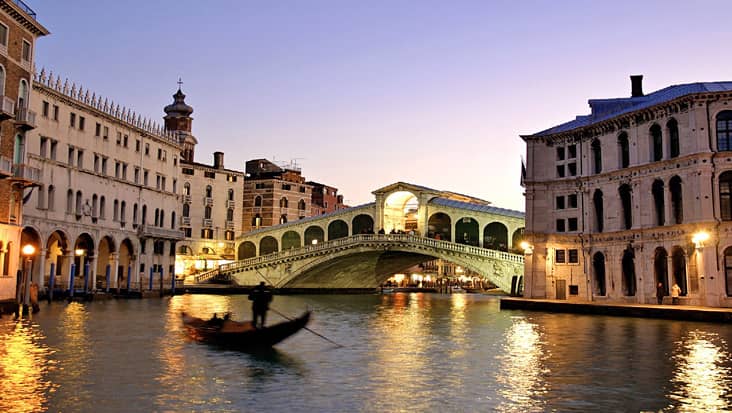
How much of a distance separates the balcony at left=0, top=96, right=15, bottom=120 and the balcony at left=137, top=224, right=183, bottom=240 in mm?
23268

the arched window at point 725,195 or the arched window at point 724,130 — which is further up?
the arched window at point 724,130

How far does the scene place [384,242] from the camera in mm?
50125

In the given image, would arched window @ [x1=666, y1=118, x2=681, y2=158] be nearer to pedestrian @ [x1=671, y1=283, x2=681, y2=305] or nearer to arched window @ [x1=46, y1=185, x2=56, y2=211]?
pedestrian @ [x1=671, y1=283, x2=681, y2=305]

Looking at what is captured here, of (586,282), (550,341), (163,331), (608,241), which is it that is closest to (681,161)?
(608,241)

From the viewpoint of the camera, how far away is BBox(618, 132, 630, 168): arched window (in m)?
33.6

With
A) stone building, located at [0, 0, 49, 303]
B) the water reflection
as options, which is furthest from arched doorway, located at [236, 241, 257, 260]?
the water reflection

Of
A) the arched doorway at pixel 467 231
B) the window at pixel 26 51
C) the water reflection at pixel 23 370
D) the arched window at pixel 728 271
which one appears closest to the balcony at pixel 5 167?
the window at pixel 26 51

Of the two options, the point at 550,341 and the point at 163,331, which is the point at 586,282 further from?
the point at 163,331

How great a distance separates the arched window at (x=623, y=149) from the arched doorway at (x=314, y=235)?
33.9 m

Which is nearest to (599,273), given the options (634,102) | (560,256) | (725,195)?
(560,256)

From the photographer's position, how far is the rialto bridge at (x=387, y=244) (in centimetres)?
4775

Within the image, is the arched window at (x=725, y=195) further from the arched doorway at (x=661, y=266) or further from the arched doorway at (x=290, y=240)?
the arched doorway at (x=290, y=240)

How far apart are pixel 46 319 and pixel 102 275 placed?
1008 inches

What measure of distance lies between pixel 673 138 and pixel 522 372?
20.5 metres
